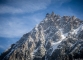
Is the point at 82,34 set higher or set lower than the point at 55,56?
higher

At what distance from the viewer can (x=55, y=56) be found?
17550 cm

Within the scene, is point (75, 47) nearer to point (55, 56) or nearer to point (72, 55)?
point (72, 55)

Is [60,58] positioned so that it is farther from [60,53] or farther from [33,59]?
[33,59]

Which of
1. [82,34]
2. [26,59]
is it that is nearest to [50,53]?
[26,59]

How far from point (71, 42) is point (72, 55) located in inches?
1127

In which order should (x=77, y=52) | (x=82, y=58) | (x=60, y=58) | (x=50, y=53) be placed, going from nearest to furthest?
(x=82, y=58)
(x=77, y=52)
(x=60, y=58)
(x=50, y=53)

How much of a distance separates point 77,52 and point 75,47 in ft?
33.3

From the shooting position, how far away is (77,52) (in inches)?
5960

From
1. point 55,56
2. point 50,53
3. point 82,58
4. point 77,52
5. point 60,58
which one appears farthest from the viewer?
point 50,53

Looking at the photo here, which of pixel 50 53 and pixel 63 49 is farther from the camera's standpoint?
pixel 50 53

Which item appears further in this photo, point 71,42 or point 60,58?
point 71,42

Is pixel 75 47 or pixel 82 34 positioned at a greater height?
pixel 82 34

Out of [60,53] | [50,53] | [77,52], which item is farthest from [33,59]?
[77,52]

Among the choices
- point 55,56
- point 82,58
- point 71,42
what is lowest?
point 82,58
